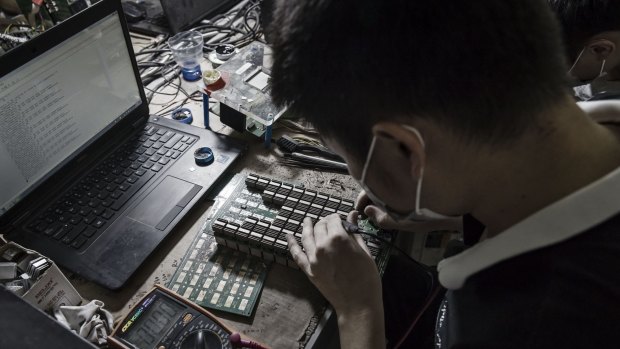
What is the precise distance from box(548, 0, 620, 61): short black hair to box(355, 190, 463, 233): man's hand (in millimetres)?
446

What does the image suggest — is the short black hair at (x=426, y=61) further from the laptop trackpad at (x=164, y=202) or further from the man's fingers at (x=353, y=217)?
the laptop trackpad at (x=164, y=202)

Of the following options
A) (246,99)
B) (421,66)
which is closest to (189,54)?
(246,99)

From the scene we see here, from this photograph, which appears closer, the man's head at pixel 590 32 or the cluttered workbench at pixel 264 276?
the cluttered workbench at pixel 264 276

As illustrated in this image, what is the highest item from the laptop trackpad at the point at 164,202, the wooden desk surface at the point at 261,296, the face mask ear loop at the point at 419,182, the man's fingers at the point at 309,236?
the face mask ear loop at the point at 419,182

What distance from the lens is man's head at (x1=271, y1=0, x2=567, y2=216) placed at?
0.45 metres

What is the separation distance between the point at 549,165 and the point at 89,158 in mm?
937

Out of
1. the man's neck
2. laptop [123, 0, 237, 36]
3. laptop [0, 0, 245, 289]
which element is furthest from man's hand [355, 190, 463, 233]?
laptop [123, 0, 237, 36]

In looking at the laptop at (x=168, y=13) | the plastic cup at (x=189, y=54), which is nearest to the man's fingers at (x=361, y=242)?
the plastic cup at (x=189, y=54)

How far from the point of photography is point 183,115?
3.90 feet

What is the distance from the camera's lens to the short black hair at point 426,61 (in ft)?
1.46

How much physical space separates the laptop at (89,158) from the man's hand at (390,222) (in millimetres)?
348

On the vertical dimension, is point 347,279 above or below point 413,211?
below

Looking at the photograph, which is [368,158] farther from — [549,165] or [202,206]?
[202,206]

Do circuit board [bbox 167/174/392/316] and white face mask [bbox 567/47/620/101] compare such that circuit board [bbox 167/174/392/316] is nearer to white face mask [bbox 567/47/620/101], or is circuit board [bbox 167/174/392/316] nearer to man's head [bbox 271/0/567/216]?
man's head [bbox 271/0/567/216]
